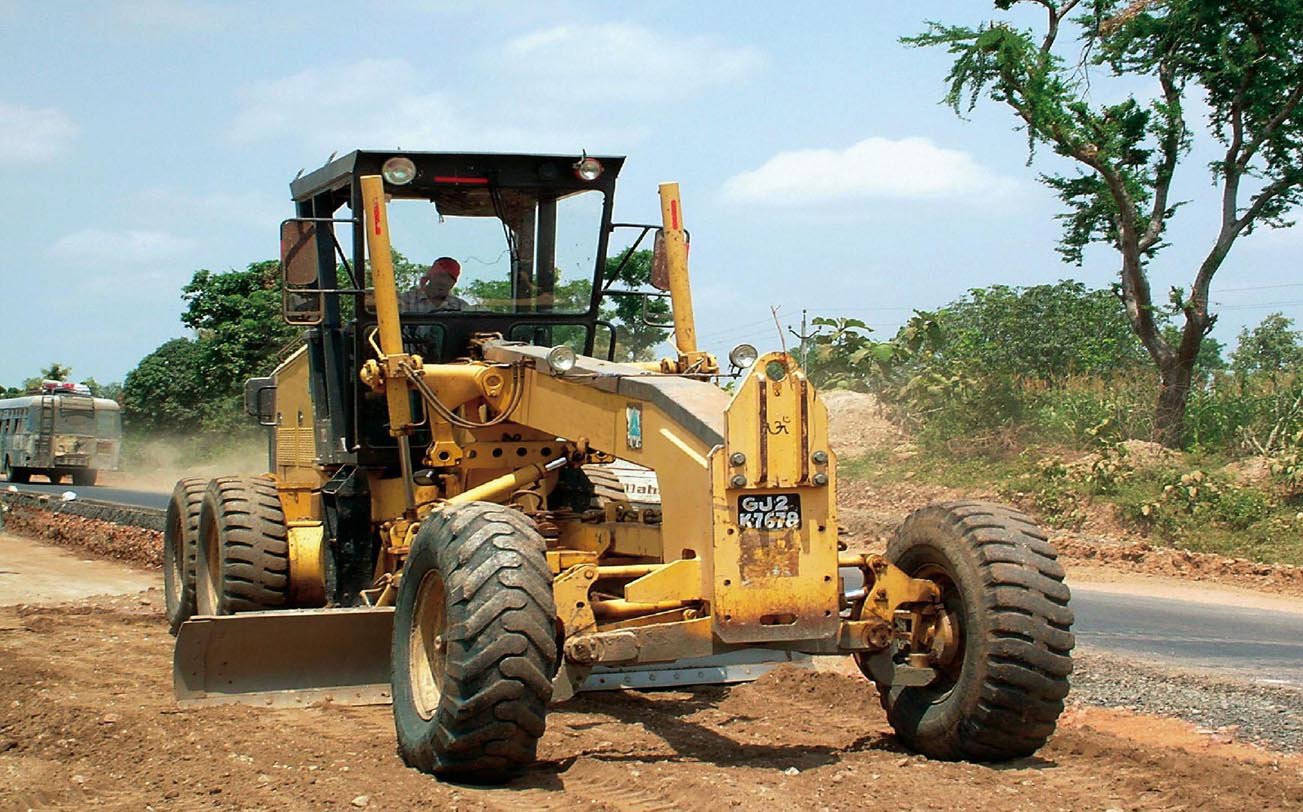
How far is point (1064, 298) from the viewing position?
29.2 m

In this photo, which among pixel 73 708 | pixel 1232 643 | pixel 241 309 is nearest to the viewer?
pixel 73 708

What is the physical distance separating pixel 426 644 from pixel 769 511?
1.89 metres

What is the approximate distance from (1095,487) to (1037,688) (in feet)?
51.1

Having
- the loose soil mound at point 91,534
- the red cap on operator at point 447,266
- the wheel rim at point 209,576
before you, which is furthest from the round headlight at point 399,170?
the loose soil mound at point 91,534

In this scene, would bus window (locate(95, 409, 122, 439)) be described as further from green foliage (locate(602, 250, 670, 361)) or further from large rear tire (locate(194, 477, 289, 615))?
green foliage (locate(602, 250, 670, 361))

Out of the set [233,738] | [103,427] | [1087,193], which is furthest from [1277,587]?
[103,427]

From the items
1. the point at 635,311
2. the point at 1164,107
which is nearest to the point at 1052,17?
the point at 1164,107

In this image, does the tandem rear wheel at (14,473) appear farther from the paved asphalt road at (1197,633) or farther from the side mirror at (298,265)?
the side mirror at (298,265)

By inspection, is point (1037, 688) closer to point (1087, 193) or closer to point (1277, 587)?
point (1277, 587)

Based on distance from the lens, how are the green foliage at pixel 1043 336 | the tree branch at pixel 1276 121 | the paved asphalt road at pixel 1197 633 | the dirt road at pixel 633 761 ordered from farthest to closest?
the green foliage at pixel 1043 336, the tree branch at pixel 1276 121, the paved asphalt road at pixel 1197 633, the dirt road at pixel 633 761

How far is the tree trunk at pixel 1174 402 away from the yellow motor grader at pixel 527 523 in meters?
13.8

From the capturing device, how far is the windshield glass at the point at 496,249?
9719mm

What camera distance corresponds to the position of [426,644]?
727 cm

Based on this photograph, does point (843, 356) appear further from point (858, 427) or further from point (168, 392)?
point (168, 392)
